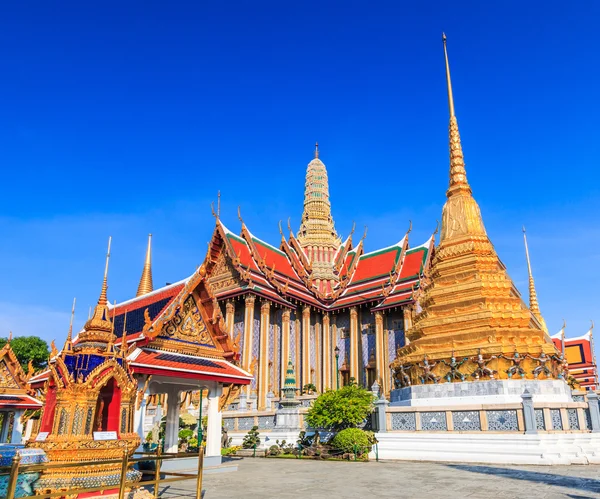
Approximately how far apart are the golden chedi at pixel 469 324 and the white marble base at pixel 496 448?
3.52m

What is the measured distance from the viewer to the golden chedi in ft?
50.8

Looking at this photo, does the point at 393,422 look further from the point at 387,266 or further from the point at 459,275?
the point at 387,266

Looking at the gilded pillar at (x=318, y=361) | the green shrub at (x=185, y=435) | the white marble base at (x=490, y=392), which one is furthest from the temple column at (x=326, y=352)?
the white marble base at (x=490, y=392)

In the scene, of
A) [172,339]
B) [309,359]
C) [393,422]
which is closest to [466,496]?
[172,339]

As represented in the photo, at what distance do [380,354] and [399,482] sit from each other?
2111cm

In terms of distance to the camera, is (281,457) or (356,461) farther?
(281,457)

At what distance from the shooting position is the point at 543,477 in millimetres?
8555

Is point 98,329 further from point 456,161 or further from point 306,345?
point 306,345

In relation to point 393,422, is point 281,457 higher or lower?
lower

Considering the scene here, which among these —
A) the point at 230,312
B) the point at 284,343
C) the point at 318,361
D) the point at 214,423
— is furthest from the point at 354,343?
the point at 214,423

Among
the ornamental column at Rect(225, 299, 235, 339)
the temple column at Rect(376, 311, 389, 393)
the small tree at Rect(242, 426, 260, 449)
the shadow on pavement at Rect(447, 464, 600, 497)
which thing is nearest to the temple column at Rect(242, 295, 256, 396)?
the ornamental column at Rect(225, 299, 235, 339)

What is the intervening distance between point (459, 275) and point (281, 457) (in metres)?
9.60

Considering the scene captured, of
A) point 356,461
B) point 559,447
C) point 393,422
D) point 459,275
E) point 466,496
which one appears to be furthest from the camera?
point 459,275

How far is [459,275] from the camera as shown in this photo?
18734 millimetres
